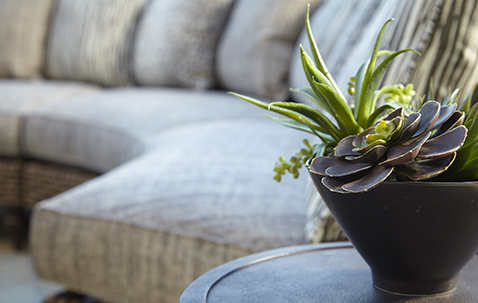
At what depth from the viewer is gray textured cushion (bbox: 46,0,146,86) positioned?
2277 millimetres

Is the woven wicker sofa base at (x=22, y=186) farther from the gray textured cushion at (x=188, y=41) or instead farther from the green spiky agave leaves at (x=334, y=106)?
the green spiky agave leaves at (x=334, y=106)

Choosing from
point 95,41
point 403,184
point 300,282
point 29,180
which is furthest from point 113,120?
point 403,184

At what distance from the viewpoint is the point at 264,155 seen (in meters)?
1.04

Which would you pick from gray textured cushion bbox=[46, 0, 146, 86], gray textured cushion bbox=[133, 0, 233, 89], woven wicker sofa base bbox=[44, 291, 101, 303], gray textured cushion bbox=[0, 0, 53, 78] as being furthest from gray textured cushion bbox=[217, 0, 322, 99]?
gray textured cushion bbox=[0, 0, 53, 78]

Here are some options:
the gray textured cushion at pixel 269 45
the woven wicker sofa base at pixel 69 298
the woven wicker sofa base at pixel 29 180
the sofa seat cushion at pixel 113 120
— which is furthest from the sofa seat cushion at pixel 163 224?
the woven wicker sofa base at pixel 29 180

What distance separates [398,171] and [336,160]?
0.05 meters

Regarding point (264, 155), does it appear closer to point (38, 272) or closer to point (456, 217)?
point (38, 272)

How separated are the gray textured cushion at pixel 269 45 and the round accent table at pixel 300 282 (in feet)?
4.11

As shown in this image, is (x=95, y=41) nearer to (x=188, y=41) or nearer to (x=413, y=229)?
(x=188, y=41)

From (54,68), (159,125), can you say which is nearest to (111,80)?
(54,68)

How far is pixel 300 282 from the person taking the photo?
478 millimetres

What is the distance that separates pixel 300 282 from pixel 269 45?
4.52ft

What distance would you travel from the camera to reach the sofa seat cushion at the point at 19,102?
1.95 m

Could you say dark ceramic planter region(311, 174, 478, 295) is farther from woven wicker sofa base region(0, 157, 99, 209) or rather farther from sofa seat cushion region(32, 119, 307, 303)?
woven wicker sofa base region(0, 157, 99, 209)
